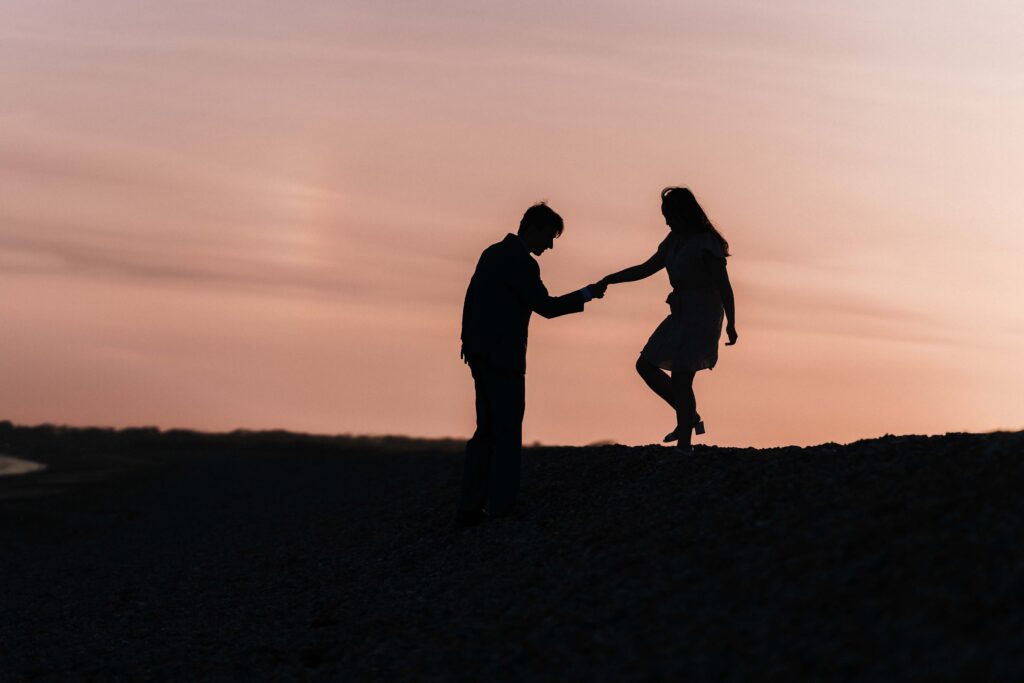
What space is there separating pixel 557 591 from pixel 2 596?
33.0ft

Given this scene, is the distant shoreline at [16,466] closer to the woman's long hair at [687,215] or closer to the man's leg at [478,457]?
the man's leg at [478,457]

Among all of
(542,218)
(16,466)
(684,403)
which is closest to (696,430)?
(684,403)

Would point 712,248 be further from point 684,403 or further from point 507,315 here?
point 507,315

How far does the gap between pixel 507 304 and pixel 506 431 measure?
1314 millimetres

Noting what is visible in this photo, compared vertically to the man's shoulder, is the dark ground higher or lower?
lower

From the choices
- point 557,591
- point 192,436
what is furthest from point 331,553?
point 192,436

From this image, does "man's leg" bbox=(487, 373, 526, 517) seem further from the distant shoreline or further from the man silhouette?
the distant shoreline

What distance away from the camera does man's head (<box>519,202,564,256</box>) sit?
12.9 meters

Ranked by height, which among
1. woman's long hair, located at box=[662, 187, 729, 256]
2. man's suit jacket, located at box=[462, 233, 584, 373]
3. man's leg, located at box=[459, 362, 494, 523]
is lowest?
man's leg, located at box=[459, 362, 494, 523]

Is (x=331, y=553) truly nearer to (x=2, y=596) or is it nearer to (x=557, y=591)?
(x=2, y=596)

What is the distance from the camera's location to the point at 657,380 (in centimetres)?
1310

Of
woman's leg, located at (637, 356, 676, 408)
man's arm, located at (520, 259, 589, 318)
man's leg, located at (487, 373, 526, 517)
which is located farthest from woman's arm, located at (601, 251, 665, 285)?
man's leg, located at (487, 373, 526, 517)

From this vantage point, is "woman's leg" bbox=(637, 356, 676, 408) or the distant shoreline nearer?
"woman's leg" bbox=(637, 356, 676, 408)

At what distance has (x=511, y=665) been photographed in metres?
9.11
